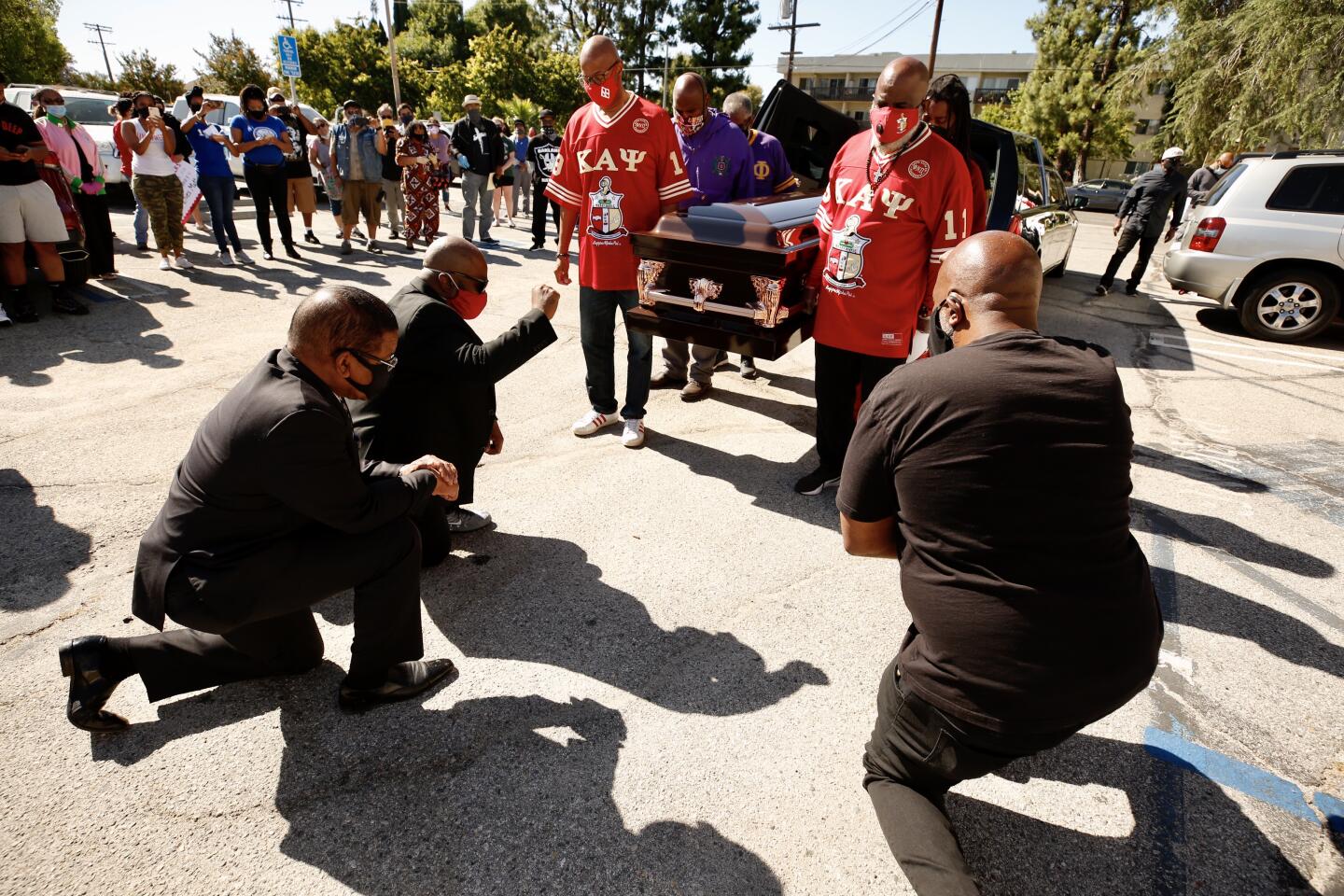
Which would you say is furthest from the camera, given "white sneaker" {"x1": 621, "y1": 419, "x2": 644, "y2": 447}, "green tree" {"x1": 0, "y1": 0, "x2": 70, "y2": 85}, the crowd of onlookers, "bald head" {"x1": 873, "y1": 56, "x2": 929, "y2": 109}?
"green tree" {"x1": 0, "y1": 0, "x2": 70, "y2": 85}

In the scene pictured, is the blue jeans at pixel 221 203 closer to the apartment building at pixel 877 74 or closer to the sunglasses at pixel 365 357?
the sunglasses at pixel 365 357

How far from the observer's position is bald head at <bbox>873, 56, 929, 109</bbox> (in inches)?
116

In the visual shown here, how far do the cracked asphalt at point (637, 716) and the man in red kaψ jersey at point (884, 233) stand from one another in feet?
2.77

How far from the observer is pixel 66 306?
5820 mm

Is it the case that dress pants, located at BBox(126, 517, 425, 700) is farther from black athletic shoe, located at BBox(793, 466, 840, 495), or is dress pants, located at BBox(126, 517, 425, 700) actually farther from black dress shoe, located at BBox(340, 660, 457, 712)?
black athletic shoe, located at BBox(793, 466, 840, 495)

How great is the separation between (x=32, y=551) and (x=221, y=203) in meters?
5.91

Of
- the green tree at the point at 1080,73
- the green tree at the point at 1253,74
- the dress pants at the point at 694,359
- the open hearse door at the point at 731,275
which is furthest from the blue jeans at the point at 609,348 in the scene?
the green tree at the point at 1080,73

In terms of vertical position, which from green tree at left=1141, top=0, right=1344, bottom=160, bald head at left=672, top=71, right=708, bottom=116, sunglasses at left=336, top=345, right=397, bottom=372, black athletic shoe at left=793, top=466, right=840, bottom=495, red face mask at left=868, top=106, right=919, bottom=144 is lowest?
black athletic shoe at left=793, top=466, right=840, bottom=495

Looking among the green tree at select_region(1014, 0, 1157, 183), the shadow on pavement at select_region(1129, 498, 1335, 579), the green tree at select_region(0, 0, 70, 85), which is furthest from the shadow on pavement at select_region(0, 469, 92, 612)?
the green tree at select_region(1014, 0, 1157, 183)

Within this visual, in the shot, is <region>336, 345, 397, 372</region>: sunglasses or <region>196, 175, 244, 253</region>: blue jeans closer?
Result: <region>336, 345, 397, 372</region>: sunglasses

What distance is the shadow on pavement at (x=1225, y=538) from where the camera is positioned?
3.30m

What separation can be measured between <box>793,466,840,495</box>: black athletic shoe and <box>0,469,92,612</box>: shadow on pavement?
10.6 ft

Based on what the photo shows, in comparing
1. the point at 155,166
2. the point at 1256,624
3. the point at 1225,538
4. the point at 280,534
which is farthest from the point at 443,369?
the point at 155,166

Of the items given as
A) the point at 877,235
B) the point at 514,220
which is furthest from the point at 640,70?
the point at 877,235
